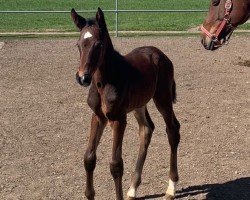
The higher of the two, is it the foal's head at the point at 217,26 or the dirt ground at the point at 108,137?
the foal's head at the point at 217,26

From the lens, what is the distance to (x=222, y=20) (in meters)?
4.40

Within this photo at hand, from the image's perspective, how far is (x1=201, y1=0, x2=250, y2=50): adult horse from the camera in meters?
4.29

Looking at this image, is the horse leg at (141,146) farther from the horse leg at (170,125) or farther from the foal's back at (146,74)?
the foal's back at (146,74)

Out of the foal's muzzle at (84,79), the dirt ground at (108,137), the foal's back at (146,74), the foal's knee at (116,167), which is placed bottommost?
the dirt ground at (108,137)

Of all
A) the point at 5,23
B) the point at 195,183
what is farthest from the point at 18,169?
the point at 5,23

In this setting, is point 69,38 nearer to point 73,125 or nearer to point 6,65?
point 6,65

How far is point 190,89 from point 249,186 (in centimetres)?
386

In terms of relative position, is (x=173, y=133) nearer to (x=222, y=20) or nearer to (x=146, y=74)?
(x=146, y=74)

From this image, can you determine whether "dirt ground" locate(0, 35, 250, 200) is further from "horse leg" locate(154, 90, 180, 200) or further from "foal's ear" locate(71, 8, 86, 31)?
"foal's ear" locate(71, 8, 86, 31)

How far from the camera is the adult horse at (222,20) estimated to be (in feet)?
14.1

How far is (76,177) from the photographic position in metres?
5.21

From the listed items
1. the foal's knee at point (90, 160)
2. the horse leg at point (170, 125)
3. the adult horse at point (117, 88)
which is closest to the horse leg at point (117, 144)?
the adult horse at point (117, 88)

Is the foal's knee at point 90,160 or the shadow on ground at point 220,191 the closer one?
the foal's knee at point 90,160

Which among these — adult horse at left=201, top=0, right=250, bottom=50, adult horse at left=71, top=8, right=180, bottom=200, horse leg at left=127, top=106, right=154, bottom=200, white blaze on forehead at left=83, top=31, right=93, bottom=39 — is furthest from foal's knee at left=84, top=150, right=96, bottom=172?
adult horse at left=201, top=0, right=250, bottom=50
